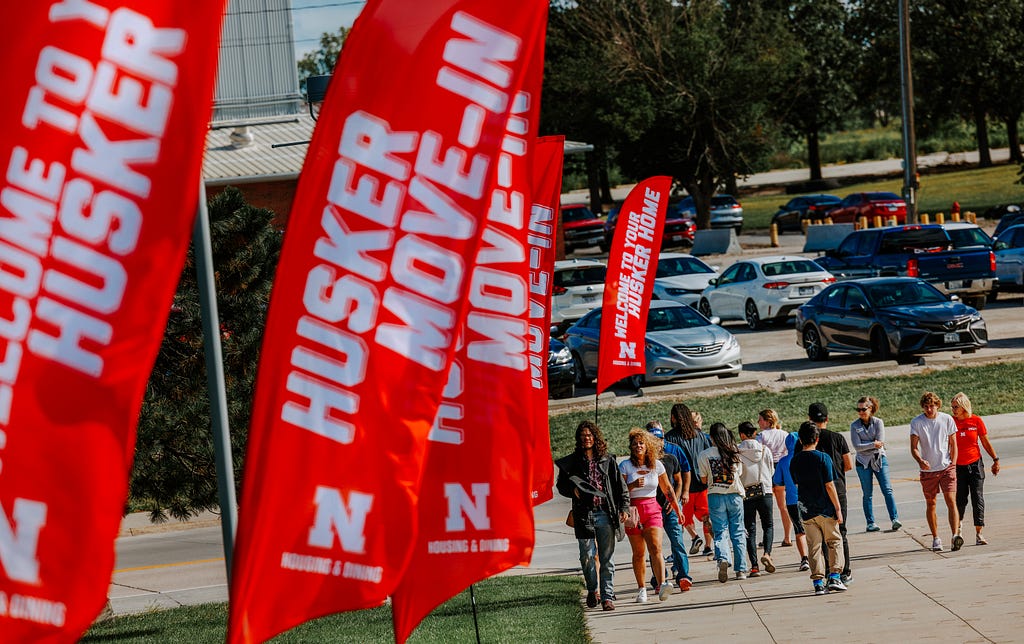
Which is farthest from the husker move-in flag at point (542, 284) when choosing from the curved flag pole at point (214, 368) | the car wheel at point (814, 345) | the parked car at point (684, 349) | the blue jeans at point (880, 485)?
the car wheel at point (814, 345)

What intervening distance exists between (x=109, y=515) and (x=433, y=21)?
263 centimetres

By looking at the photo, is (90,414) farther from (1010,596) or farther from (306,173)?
(1010,596)

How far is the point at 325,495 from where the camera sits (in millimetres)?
5621

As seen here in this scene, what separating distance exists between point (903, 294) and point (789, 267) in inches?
266

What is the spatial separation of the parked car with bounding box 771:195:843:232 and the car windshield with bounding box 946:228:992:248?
27.0 meters

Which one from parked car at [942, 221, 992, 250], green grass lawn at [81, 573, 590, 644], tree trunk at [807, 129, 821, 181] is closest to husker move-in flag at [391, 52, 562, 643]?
green grass lawn at [81, 573, 590, 644]

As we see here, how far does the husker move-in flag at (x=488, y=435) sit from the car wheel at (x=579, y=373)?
20.4 metres

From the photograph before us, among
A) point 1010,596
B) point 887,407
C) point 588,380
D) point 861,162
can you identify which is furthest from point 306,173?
point 861,162

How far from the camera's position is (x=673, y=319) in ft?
87.4

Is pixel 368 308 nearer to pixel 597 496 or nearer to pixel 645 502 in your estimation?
pixel 597 496

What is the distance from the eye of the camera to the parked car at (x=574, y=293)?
1286 inches

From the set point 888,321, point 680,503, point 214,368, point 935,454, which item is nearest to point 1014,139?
point 888,321

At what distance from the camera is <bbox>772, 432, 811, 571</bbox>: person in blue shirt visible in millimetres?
13898

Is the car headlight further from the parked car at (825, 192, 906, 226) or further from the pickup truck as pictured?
the parked car at (825, 192, 906, 226)
